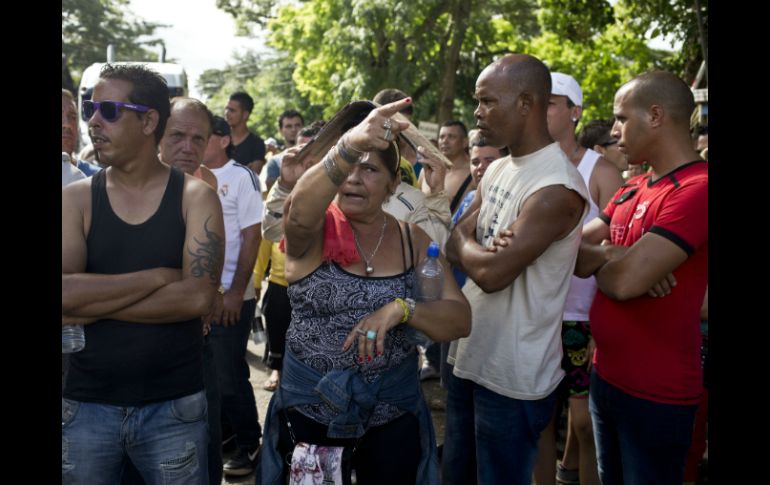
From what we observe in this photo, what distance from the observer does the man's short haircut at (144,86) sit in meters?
2.83

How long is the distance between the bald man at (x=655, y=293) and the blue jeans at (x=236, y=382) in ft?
8.39

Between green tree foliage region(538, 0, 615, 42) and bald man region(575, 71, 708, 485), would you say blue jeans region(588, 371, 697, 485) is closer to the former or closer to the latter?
bald man region(575, 71, 708, 485)

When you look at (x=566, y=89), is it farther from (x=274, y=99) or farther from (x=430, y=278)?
(x=274, y=99)

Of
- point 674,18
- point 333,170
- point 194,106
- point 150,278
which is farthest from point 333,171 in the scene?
point 674,18

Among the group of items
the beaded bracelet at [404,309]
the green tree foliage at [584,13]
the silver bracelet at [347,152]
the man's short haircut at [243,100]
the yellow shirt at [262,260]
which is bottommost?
the yellow shirt at [262,260]

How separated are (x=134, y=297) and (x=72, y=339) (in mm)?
286

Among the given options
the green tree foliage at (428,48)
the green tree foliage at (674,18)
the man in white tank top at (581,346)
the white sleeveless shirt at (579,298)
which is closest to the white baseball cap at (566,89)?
the man in white tank top at (581,346)

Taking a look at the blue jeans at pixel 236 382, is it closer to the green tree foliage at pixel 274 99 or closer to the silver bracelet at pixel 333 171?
the silver bracelet at pixel 333 171

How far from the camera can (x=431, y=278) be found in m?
2.87

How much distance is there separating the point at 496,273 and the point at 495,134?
2.13 ft

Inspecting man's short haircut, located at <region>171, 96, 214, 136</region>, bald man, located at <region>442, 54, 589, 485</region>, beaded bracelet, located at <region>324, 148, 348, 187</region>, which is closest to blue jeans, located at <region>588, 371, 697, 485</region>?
bald man, located at <region>442, 54, 589, 485</region>

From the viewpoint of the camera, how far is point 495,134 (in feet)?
10.2
